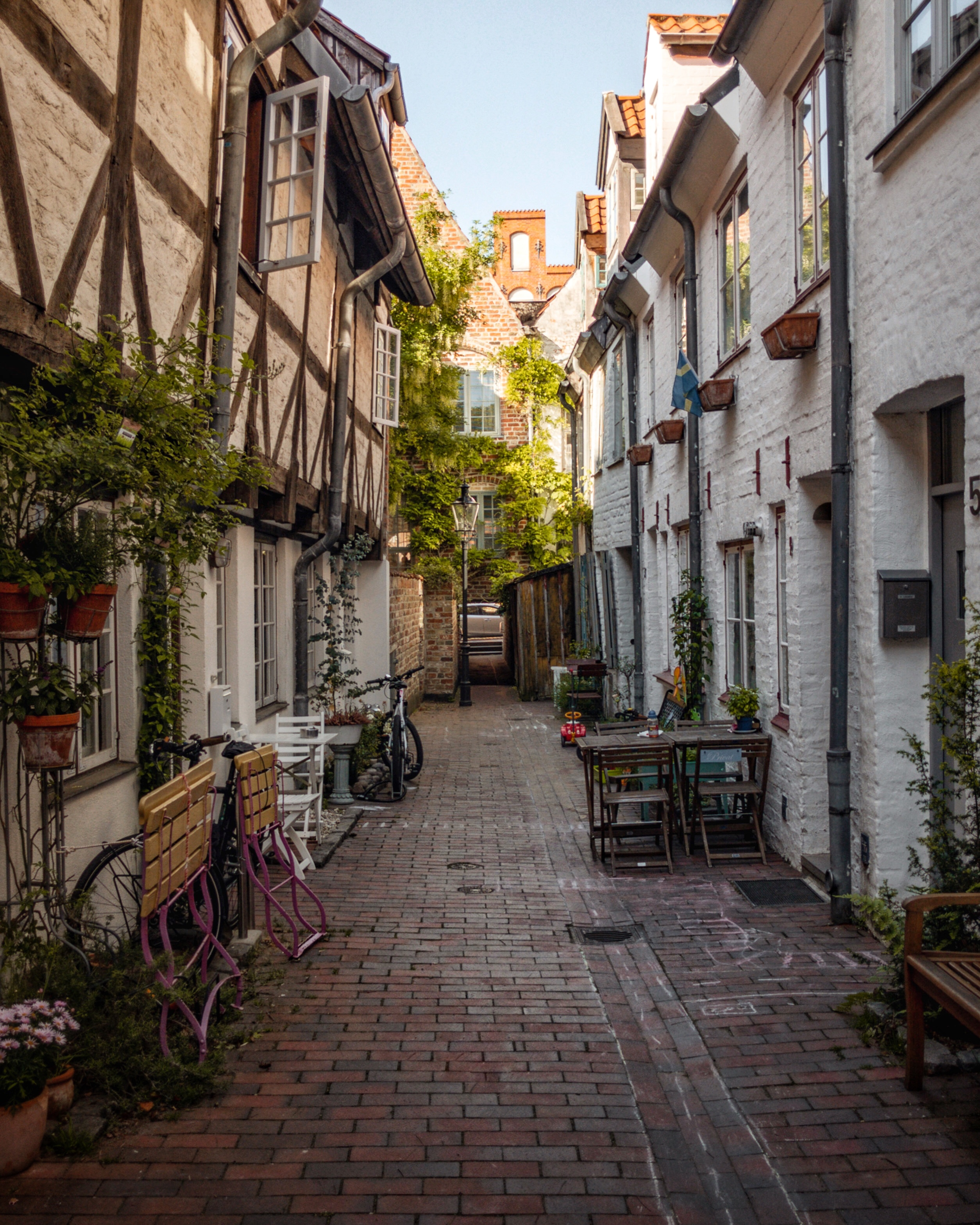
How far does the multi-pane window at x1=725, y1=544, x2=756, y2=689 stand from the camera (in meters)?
8.17

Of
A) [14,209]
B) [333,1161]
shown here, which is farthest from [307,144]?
[333,1161]

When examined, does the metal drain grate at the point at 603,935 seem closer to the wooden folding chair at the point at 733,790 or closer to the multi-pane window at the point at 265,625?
the wooden folding chair at the point at 733,790

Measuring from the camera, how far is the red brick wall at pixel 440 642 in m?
19.1

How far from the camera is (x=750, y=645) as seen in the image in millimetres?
8211

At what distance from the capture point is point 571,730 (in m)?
13.0

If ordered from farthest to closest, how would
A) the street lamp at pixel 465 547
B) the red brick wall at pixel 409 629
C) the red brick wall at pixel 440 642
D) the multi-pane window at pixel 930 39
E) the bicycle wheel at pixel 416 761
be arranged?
the red brick wall at pixel 440 642 < the street lamp at pixel 465 547 < the red brick wall at pixel 409 629 < the bicycle wheel at pixel 416 761 < the multi-pane window at pixel 930 39

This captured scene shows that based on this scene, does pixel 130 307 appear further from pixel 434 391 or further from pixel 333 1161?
pixel 434 391

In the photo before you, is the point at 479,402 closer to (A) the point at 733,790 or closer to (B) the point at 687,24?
(B) the point at 687,24

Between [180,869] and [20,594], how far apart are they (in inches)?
48.8

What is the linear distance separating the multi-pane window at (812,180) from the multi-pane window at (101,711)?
4506mm

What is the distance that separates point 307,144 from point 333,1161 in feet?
23.6

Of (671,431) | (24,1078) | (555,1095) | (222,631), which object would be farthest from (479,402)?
(24,1078)

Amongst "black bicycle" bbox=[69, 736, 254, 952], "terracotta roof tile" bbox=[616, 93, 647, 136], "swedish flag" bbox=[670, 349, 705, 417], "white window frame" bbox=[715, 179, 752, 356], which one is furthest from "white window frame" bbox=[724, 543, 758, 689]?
"terracotta roof tile" bbox=[616, 93, 647, 136]

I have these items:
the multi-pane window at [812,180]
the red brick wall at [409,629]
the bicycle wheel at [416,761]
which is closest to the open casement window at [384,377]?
the red brick wall at [409,629]
